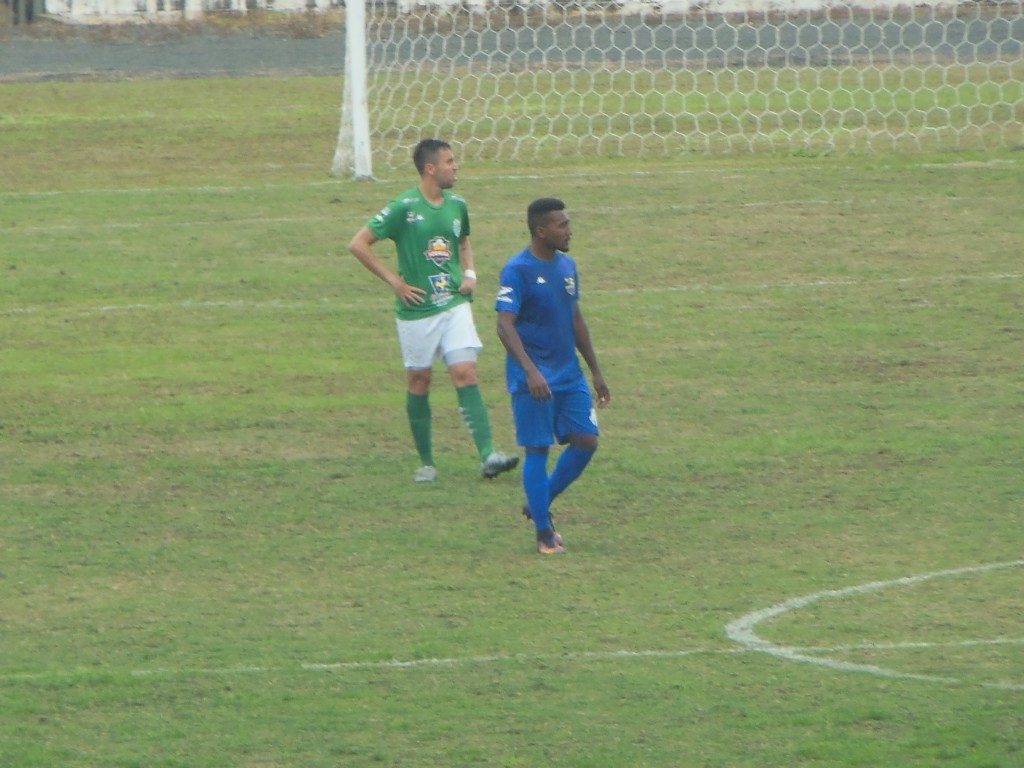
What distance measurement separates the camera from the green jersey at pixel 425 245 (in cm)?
1030

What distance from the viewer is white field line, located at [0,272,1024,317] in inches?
604

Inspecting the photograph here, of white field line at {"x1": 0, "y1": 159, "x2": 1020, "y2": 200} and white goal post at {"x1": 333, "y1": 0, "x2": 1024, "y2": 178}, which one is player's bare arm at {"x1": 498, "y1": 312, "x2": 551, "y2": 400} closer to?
white field line at {"x1": 0, "y1": 159, "x2": 1020, "y2": 200}

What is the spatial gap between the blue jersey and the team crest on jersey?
1.47m

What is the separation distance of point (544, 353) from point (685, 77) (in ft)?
62.2

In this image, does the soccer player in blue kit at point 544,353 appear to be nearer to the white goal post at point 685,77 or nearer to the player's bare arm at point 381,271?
the player's bare arm at point 381,271

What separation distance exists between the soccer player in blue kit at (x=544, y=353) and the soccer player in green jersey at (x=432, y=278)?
4.48 ft

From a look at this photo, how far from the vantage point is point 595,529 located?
9.40 meters

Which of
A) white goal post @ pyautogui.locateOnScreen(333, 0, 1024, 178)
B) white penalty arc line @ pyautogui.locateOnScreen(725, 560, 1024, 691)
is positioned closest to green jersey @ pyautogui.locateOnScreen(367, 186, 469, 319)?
white penalty arc line @ pyautogui.locateOnScreen(725, 560, 1024, 691)

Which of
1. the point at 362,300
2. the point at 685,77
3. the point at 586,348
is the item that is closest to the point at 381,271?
the point at 586,348

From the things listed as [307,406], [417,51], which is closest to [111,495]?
[307,406]

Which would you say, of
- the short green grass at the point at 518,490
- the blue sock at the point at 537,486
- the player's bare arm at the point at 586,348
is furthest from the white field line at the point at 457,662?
the player's bare arm at the point at 586,348

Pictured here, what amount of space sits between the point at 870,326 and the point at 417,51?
1132 cm

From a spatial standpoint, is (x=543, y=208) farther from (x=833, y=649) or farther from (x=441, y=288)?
(x=833, y=649)

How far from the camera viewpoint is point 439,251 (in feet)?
33.9
